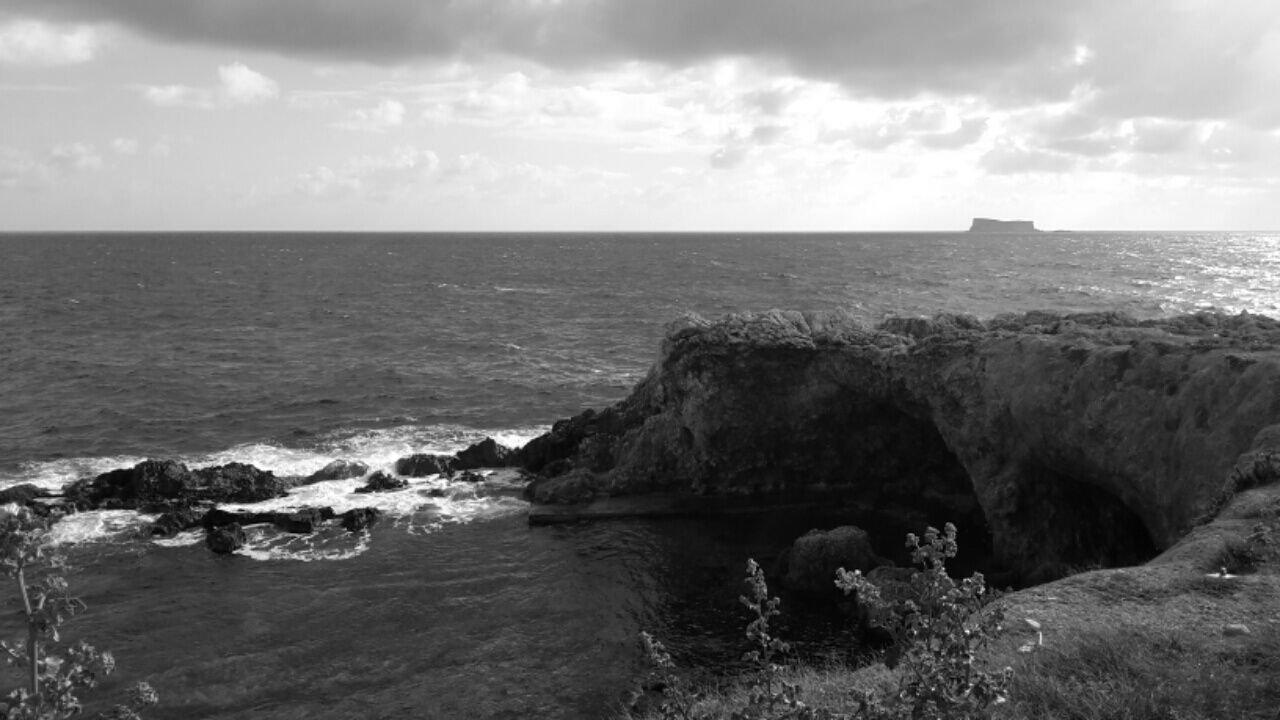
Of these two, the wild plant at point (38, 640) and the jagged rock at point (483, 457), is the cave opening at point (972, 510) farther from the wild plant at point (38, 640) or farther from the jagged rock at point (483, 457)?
the wild plant at point (38, 640)

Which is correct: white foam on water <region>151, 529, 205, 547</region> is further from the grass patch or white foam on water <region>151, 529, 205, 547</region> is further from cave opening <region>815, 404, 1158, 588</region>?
the grass patch

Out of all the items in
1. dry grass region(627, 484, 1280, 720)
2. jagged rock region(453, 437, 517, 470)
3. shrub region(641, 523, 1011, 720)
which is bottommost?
jagged rock region(453, 437, 517, 470)

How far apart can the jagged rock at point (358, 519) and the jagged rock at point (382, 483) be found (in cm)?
296

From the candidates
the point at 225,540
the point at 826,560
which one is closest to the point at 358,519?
the point at 225,540

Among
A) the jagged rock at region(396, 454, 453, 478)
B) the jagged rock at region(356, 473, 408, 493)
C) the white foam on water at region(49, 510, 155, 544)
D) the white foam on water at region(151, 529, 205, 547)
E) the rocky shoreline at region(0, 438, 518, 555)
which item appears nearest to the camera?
the white foam on water at region(151, 529, 205, 547)

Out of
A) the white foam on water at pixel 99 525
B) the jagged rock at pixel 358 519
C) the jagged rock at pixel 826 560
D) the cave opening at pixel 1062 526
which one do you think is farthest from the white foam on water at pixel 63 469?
the cave opening at pixel 1062 526

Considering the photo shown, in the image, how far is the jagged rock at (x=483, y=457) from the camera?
35.7m

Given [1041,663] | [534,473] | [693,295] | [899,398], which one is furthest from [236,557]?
[693,295]

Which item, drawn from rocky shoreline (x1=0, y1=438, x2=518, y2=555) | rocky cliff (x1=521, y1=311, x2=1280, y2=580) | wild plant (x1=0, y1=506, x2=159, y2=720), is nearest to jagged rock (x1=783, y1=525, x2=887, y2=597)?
rocky cliff (x1=521, y1=311, x2=1280, y2=580)

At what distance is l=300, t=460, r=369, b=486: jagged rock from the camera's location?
3388cm

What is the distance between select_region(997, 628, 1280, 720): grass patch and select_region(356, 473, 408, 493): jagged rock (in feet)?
84.9

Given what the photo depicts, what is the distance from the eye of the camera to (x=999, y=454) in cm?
2514

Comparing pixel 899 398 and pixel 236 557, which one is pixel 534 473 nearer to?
pixel 236 557

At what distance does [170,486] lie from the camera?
32.0 metres
